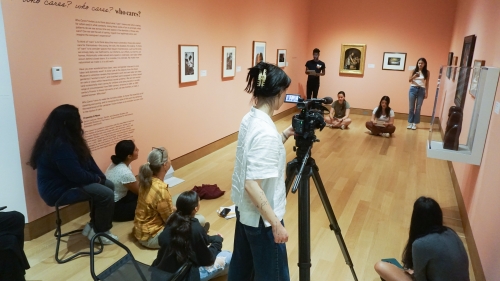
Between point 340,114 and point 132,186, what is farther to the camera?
point 340,114

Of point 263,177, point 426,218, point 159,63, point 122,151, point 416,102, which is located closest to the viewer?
point 263,177

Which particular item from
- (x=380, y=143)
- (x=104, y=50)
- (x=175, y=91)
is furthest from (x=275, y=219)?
(x=380, y=143)

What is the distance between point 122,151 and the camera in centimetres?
368

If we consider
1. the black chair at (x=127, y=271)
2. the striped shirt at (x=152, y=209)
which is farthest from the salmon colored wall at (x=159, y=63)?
the black chair at (x=127, y=271)

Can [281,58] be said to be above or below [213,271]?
above

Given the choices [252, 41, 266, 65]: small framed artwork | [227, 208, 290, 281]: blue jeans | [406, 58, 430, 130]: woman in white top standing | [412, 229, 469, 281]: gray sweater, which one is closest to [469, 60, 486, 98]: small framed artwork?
[412, 229, 469, 281]: gray sweater

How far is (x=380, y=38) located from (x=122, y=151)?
8608 millimetres

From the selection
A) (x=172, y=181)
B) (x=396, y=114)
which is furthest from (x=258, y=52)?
(x=396, y=114)

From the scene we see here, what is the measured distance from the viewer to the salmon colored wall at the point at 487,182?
262cm

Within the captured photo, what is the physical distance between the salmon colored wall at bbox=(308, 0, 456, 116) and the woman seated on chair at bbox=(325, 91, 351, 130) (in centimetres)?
233

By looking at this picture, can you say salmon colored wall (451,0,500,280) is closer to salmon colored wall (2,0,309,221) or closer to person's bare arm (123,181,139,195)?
person's bare arm (123,181,139,195)

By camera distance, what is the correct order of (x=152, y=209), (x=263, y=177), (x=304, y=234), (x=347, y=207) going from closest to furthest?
1. (x=263, y=177)
2. (x=304, y=234)
3. (x=152, y=209)
4. (x=347, y=207)

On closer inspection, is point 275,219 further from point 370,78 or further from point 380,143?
point 370,78

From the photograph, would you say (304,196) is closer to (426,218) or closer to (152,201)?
(426,218)
